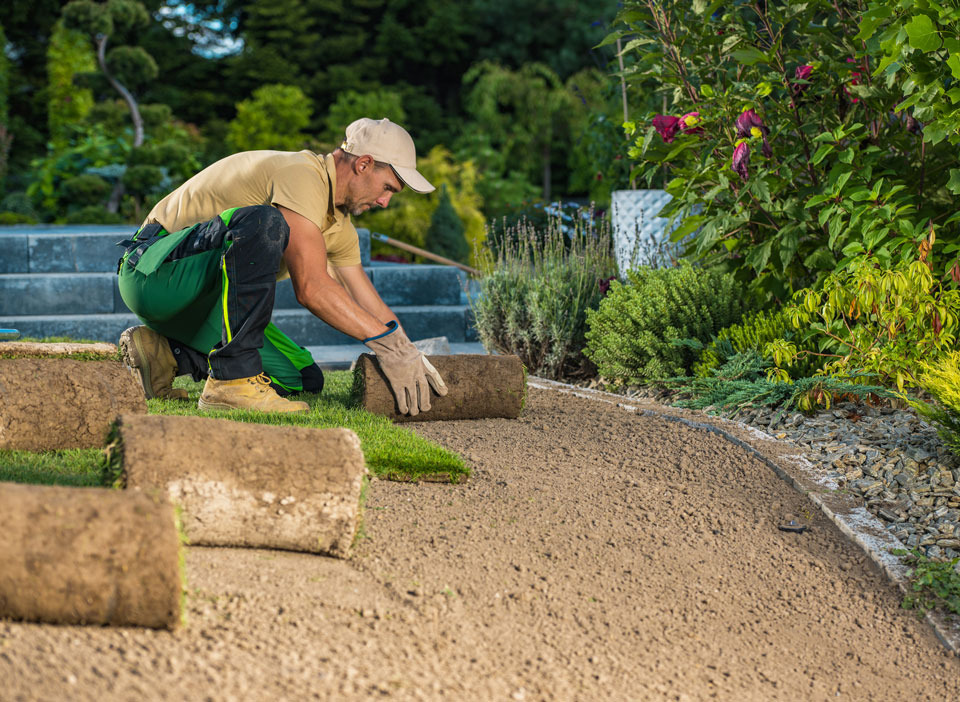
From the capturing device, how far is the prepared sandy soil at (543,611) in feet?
4.97

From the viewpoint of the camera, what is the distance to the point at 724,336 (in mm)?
4160

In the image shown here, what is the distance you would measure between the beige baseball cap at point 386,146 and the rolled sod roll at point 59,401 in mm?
1156

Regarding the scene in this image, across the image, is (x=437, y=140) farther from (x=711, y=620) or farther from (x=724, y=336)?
(x=711, y=620)

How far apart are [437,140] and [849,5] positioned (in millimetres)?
14809

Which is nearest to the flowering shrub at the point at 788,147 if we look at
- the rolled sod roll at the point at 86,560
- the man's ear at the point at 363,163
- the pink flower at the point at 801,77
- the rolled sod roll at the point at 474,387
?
the pink flower at the point at 801,77

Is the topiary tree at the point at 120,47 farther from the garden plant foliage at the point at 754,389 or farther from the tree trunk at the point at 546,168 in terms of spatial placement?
the garden plant foliage at the point at 754,389

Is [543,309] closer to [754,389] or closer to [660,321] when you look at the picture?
[660,321]

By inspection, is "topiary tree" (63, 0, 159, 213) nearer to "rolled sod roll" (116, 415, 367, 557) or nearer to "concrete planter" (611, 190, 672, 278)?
"concrete planter" (611, 190, 672, 278)

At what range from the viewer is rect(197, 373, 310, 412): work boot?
3.34m

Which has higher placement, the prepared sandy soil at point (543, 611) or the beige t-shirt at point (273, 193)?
the beige t-shirt at point (273, 193)

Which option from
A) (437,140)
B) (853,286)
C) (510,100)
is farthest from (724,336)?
(437,140)

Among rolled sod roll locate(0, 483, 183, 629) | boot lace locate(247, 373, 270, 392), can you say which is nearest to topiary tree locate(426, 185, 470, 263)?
boot lace locate(247, 373, 270, 392)

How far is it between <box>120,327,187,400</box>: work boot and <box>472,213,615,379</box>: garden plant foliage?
1.90 m

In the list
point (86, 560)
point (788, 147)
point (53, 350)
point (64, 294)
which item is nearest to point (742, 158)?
point (788, 147)
